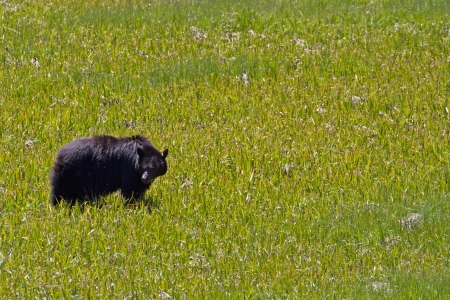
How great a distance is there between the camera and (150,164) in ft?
30.0

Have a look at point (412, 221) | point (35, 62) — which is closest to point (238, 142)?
point (412, 221)

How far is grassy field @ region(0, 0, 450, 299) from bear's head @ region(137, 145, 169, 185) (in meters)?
0.33

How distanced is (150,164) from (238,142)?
6.25 feet

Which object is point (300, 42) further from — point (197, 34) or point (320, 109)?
point (320, 109)

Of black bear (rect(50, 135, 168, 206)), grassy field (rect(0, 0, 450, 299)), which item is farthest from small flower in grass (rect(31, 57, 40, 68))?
black bear (rect(50, 135, 168, 206))

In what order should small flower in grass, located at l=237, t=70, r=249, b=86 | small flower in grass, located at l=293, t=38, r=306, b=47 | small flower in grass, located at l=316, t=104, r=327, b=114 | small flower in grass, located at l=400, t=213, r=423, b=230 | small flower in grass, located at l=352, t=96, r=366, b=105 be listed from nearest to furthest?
small flower in grass, located at l=400, t=213, r=423, b=230, small flower in grass, located at l=316, t=104, r=327, b=114, small flower in grass, located at l=352, t=96, r=366, b=105, small flower in grass, located at l=237, t=70, r=249, b=86, small flower in grass, located at l=293, t=38, r=306, b=47

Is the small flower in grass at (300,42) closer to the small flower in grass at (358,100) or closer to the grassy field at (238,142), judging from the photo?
the grassy field at (238,142)

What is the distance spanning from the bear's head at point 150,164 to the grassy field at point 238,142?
329 mm

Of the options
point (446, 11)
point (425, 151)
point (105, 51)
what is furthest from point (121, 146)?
point (446, 11)

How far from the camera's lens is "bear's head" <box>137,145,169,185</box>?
358 inches

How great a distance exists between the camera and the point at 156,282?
7.46 metres

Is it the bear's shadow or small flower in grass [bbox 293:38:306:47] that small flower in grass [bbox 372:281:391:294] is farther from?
small flower in grass [bbox 293:38:306:47]

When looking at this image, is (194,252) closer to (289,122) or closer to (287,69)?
(289,122)

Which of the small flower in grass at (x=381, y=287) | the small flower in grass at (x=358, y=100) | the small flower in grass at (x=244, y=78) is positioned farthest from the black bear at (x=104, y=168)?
the small flower in grass at (x=358, y=100)
